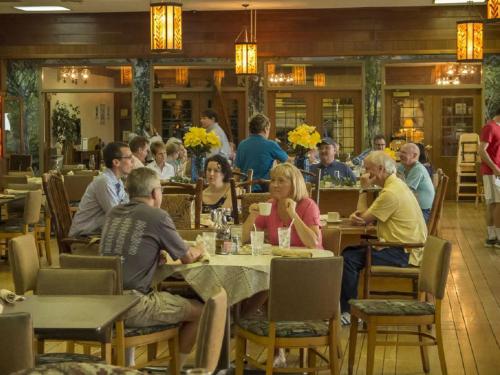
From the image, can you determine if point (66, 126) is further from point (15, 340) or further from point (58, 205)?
point (15, 340)

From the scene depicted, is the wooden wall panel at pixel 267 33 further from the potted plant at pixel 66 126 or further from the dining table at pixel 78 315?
the dining table at pixel 78 315

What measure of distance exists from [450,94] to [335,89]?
2185mm

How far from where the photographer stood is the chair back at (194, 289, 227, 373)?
3746mm

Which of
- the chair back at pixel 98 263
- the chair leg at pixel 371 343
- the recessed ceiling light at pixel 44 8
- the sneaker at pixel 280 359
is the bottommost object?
the sneaker at pixel 280 359

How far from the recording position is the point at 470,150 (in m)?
18.8

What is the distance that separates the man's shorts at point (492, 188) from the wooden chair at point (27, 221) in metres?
5.17

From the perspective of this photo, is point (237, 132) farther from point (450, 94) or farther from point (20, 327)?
point (20, 327)

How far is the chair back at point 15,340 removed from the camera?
12.5 ft

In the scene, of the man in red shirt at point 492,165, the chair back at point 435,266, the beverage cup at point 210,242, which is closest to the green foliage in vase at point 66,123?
the man in red shirt at point 492,165

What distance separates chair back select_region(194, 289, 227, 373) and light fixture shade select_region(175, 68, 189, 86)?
587 inches

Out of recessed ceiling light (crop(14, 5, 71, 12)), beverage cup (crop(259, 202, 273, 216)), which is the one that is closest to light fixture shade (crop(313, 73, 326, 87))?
recessed ceiling light (crop(14, 5, 71, 12))

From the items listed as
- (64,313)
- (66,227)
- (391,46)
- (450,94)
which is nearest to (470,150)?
(450,94)


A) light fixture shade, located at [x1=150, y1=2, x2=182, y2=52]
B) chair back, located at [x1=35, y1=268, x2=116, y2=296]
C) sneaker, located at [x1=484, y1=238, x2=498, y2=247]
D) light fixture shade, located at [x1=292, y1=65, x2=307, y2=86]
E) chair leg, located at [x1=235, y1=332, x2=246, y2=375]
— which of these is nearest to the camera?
chair back, located at [x1=35, y1=268, x2=116, y2=296]

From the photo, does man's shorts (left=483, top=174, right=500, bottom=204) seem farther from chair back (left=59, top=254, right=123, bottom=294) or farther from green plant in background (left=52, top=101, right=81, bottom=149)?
green plant in background (left=52, top=101, right=81, bottom=149)
